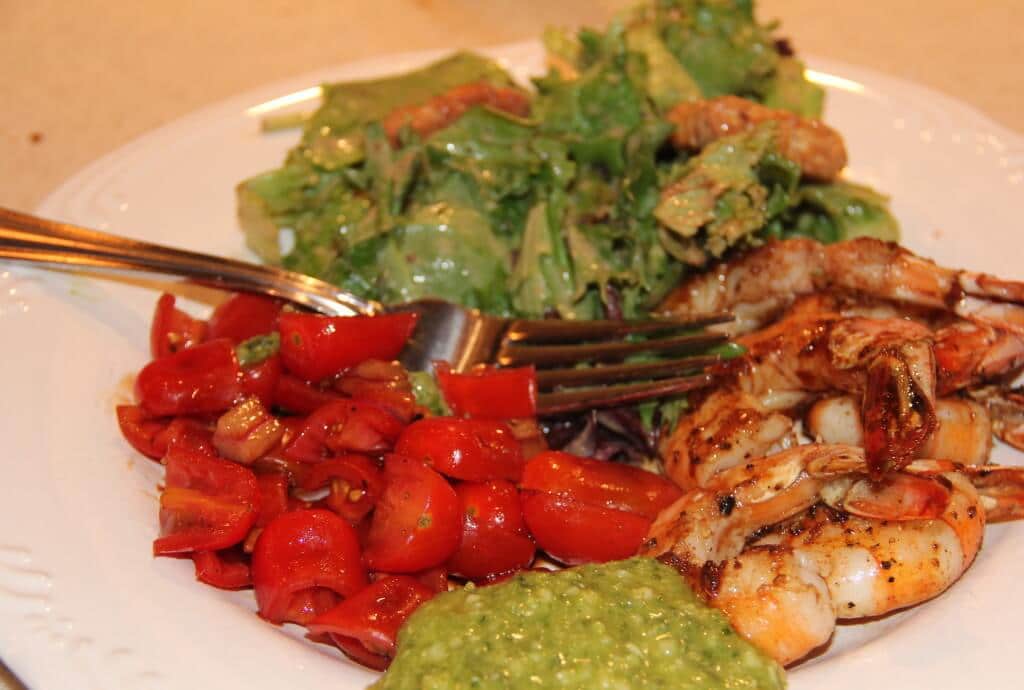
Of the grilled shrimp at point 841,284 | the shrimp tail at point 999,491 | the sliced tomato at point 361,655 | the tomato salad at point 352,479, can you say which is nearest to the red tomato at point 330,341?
the tomato salad at point 352,479

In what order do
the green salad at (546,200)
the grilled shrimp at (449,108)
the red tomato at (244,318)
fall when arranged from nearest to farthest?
the red tomato at (244,318)
the green salad at (546,200)
the grilled shrimp at (449,108)

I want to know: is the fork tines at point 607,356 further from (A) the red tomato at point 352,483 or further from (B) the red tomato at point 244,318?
(B) the red tomato at point 244,318

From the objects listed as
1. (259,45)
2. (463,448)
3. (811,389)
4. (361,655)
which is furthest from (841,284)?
(259,45)

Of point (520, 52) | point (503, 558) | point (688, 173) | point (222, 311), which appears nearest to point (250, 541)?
point (503, 558)

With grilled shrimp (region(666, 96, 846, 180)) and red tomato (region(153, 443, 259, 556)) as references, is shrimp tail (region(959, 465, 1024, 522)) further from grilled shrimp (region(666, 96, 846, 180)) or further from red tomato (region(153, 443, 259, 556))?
red tomato (region(153, 443, 259, 556))

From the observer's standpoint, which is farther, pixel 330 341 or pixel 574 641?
pixel 330 341

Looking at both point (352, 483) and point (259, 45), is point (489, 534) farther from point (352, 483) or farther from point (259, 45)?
point (259, 45)
